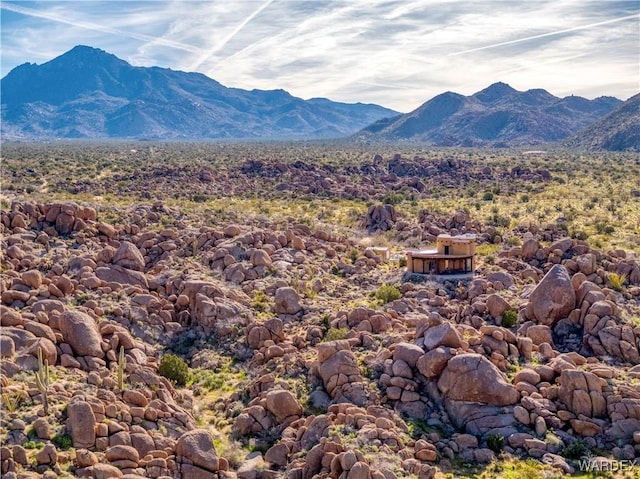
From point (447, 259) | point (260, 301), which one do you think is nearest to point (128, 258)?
point (260, 301)

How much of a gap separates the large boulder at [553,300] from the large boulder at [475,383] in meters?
6.22

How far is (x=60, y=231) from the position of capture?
38.4 meters

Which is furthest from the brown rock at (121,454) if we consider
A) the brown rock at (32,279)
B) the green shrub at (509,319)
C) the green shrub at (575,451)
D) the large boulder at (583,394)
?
the green shrub at (509,319)

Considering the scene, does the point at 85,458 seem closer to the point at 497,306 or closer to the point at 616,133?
the point at 497,306

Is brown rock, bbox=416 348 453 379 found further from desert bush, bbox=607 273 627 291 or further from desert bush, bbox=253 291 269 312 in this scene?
desert bush, bbox=607 273 627 291

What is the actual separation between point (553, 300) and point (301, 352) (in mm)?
11439

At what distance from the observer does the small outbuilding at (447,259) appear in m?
36.8

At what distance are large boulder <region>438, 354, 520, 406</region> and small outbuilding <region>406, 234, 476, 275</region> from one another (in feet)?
48.5

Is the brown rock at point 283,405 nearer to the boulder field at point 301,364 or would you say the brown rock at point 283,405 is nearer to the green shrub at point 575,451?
the boulder field at point 301,364

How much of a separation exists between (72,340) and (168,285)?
9.77 m

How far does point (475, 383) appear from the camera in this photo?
70.6 feet

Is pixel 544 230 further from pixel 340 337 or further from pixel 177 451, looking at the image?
pixel 177 451

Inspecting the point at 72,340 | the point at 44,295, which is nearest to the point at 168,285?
the point at 44,295

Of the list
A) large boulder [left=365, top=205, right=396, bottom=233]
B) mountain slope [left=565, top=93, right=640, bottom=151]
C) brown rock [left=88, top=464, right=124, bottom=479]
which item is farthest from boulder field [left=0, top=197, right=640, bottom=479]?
mountain slope [left=565, top=93, right=640, bottom=151]
